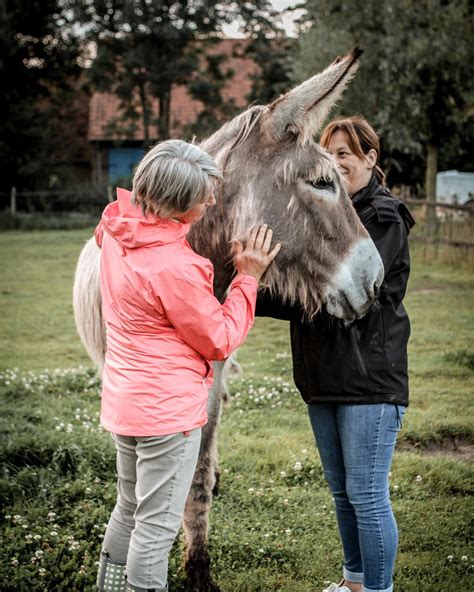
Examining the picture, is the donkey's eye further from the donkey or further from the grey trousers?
the grey trousers

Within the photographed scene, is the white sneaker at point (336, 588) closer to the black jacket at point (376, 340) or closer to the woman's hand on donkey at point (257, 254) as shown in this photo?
the black jacket at point (376, 340)

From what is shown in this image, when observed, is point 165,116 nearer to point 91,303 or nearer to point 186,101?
point 186,101

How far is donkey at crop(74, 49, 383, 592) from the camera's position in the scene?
2.73 m

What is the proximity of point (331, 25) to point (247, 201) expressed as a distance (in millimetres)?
18437

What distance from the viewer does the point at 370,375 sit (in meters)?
2.85

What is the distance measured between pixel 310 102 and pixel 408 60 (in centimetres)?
1608

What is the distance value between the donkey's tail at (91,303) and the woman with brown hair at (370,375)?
1.29m

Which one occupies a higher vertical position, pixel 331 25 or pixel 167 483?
pixel 331 25

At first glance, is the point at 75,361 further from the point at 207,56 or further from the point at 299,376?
the point at 207,56

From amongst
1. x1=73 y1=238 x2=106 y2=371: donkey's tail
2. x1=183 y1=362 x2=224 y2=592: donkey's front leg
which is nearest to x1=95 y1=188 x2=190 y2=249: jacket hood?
x1=183 y1=362 x2=224 y2=592: donkey's front leg

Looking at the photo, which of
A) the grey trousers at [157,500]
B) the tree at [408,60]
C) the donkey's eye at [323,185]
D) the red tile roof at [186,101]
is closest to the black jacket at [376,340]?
the donkey's eye at [323,185]

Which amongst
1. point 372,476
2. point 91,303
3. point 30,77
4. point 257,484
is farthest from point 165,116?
point 372,476

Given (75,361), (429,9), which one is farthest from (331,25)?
→ (75,361)

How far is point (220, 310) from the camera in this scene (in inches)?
98.1
